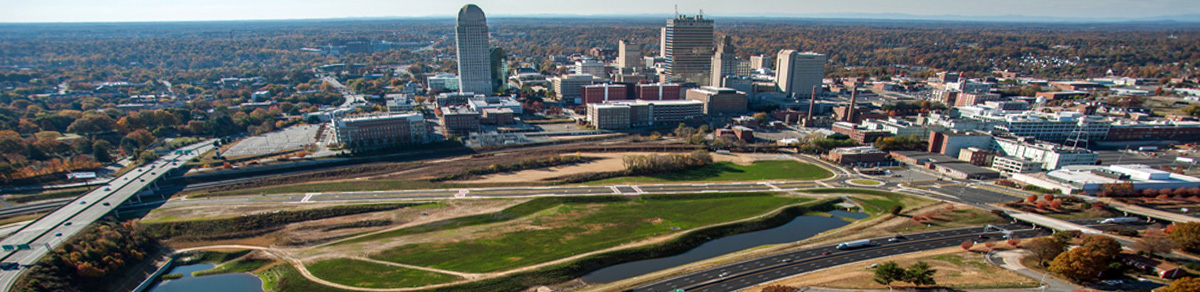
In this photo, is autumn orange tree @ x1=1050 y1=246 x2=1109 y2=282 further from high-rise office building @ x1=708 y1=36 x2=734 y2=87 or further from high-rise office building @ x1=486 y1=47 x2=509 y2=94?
high-rise office building @ x1=486 y1=47 x2=509 y2=94

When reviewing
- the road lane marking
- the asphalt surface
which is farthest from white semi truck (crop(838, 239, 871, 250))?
the road lane marking

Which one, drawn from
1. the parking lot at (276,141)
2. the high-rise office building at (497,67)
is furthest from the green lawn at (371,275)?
the high-rise office building at (497,67)

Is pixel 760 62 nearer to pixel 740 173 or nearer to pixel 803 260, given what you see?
pixel 740 173

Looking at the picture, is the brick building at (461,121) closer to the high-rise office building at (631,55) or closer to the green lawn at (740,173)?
the green lawn at (740,173)

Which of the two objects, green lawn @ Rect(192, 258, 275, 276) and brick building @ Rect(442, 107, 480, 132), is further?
brick building @ Rect(442, 107, 480, 132)

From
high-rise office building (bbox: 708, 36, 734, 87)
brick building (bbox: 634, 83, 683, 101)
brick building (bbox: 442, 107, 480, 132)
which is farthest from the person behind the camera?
high-rise office building (bbox: 708, 36, 734, 87)

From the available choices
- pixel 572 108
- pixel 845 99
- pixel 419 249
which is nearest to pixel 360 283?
pixel 419 249
